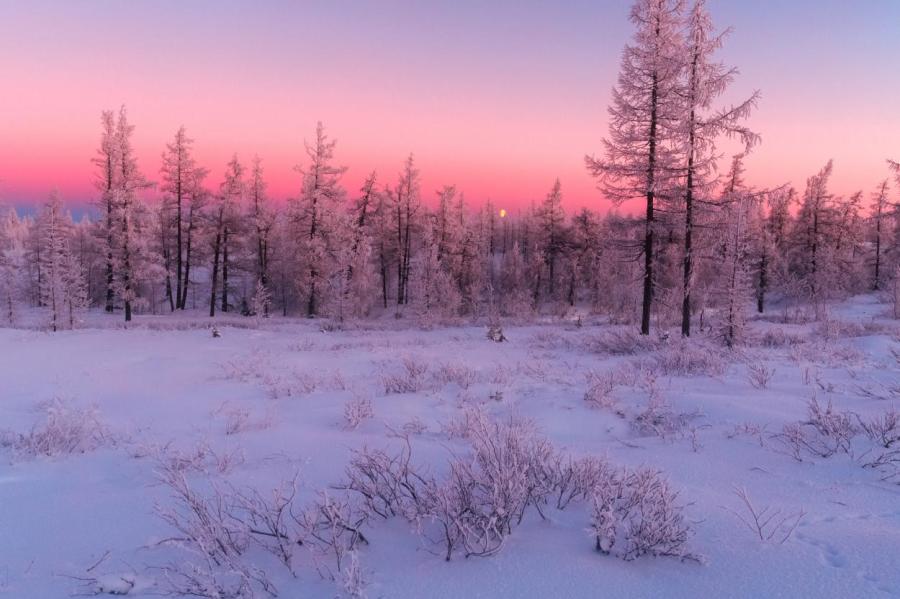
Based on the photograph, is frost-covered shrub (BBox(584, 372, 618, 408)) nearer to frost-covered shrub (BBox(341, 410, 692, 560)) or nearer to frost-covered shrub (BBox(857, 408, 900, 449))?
frost-covered shrub (BBox(857, 408, 900, 449))

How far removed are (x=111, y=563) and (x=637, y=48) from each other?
18.2 m

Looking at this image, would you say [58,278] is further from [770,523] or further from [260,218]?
[770,523]

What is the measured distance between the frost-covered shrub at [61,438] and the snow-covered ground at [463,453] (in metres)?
0.05

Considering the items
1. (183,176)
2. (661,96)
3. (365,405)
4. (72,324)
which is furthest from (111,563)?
(183,176)

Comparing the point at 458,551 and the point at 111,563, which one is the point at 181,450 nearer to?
the point at 111,563

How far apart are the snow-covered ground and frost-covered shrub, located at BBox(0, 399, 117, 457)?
2.0 inches

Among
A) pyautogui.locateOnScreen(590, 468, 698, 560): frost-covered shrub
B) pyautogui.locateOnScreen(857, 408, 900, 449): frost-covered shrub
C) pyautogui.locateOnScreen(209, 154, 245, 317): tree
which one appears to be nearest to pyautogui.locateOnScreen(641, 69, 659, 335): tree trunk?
pyautogui.locateOnScreen(857, 408, 900, 449): frost-covered shrub

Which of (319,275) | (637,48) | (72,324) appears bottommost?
(72,324)

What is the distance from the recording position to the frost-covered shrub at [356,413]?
515cm

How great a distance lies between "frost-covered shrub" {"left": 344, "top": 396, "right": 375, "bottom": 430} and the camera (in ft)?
16.9

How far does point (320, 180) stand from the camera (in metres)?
31.6

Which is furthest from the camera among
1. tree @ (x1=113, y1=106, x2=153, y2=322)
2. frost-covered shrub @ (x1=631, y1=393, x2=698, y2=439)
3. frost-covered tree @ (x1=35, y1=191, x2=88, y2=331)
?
tree @ (x1=113, y1=106, x2=153, y2=322)

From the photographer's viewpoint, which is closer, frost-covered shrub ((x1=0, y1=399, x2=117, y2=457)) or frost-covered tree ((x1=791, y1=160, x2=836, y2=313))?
frost-covered shrub ((x1=0, y1=399, x2=117, y2=457))

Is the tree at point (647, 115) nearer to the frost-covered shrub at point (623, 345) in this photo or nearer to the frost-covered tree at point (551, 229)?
the frost-covered shrub at point (623, 345)
